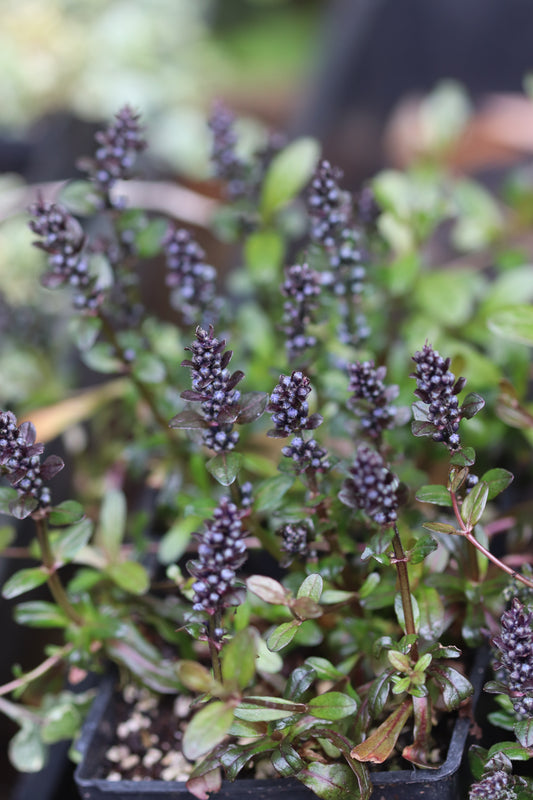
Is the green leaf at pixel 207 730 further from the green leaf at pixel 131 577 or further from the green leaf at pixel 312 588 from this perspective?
the green leaf at pixel 131 577

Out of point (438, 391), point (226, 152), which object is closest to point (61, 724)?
point (438, 391)

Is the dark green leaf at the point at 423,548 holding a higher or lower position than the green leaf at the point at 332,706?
higher

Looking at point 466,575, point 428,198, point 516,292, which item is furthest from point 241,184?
point 466,575

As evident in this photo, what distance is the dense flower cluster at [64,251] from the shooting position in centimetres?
78

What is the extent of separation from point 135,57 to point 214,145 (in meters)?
1.38

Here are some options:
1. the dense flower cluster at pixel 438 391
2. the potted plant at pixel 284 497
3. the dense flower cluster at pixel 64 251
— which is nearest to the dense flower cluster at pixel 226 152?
the potted plant at pixel 284 497

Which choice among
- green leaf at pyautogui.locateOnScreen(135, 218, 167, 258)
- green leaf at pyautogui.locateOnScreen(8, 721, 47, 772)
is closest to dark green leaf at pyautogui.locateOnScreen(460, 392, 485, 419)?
green leaf at pyautogui.locateOnScreen(135, 218, 167, 258)

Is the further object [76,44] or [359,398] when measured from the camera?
[76,44]

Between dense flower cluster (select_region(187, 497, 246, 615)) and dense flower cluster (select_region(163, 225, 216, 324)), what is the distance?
34 centimetres

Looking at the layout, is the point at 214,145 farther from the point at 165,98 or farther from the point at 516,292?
the point at 165,98

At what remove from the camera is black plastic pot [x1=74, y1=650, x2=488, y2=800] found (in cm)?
66

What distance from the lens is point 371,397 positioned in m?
0.71

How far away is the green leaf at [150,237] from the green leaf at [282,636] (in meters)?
0.46

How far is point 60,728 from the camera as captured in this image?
83 centimetres
